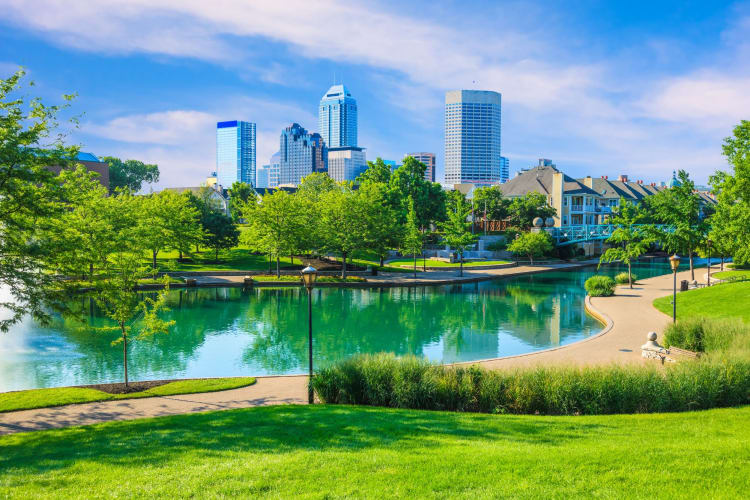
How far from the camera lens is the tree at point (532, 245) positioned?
213 feet

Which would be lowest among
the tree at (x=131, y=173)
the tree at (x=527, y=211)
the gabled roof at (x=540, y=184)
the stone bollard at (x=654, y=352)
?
the stone bollard at (x=654, y=352)

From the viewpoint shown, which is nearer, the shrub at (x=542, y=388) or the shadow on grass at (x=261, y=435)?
the shadow on grass at (x=261, y=435)

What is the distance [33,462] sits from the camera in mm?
8359

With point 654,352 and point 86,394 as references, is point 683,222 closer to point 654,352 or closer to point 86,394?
point 654,352

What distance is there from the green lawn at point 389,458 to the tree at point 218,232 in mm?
49158

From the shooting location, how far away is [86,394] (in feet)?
48.4

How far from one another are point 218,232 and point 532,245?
3778cm

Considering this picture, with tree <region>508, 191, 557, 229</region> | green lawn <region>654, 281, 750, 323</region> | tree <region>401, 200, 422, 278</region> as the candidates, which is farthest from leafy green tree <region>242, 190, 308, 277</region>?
tree <region>508, 191, 557, 229</region>

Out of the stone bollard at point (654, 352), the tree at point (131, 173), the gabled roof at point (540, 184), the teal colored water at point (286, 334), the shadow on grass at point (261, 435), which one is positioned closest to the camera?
the shadow on grass at point (261, 435)

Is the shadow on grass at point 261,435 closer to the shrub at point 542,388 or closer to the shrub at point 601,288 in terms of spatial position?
the shrub at point 542,388

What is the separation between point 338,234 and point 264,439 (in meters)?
40.4

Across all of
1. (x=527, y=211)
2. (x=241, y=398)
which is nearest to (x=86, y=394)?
(x=241, y=398)

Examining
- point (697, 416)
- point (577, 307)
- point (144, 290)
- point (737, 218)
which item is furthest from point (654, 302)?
point (144, 290)

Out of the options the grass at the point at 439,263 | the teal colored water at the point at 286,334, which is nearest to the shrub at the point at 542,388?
the teal colored water at the point at 286,334
